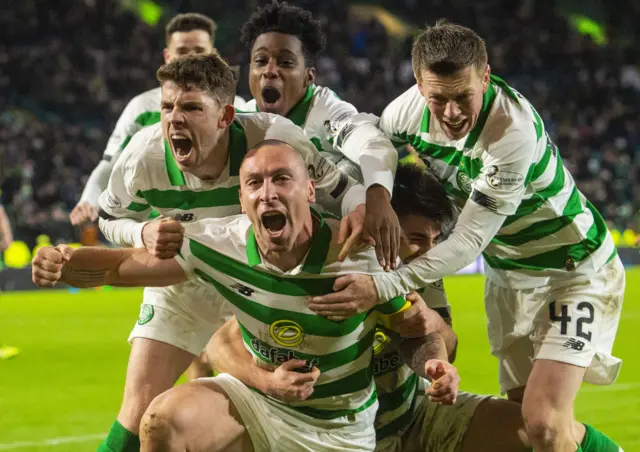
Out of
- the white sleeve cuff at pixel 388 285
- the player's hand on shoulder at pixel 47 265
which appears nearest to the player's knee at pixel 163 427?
the player's hand on shoulder at pixel 47 265

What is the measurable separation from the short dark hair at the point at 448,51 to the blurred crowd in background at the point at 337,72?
13.1 metres

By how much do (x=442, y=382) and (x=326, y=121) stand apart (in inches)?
66.0

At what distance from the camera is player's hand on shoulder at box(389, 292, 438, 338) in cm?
365

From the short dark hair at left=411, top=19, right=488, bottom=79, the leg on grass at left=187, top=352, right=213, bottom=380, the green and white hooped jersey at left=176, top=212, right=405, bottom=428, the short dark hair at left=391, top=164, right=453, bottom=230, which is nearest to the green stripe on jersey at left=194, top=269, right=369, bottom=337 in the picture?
the green and white hooped jersey at left=176, top=212, right=405, bottom=428

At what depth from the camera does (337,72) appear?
845 inches

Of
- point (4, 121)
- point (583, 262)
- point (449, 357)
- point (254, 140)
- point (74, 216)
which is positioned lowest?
point (4, 121)

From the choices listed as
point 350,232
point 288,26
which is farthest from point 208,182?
point 288,26

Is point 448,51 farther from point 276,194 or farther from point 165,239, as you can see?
point 165,239

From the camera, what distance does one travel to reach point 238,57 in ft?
67.2

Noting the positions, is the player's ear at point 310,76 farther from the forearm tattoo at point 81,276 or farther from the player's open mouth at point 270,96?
the forearm tattoo at point 81,276

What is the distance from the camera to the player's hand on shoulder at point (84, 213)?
220 inches

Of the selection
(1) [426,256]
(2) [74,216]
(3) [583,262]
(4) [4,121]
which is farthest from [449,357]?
(4) [4,121]

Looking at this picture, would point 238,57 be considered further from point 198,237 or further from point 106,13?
point 198,237

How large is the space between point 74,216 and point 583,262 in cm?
294
